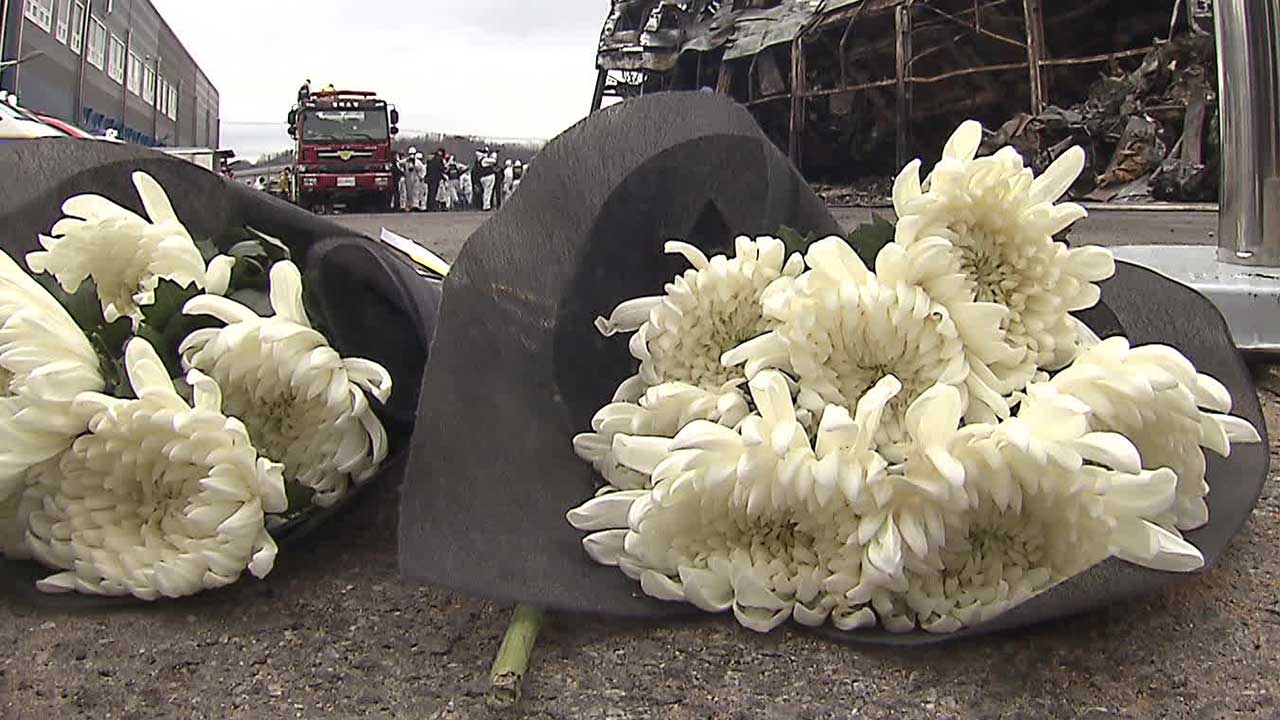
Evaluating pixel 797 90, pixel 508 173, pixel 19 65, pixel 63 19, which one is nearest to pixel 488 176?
pixel 508 173

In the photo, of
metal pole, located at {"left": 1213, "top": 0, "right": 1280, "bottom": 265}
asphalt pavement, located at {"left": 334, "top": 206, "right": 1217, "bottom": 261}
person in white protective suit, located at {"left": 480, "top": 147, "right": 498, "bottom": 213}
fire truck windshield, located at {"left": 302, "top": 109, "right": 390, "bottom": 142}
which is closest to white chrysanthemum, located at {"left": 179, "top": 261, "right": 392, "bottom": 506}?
metal pole, located at {"left": 1213, "top": 0, "right": 1280, "bottom": 265}

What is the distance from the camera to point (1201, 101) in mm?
9180

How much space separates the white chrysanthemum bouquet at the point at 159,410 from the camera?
2.44 feet

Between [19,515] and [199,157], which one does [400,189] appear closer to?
[199,157]

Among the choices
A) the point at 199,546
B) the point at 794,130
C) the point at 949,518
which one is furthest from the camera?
the point at 794,130

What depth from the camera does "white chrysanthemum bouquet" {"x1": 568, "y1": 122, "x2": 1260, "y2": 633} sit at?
63cm

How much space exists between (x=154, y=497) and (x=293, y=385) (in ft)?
0.42

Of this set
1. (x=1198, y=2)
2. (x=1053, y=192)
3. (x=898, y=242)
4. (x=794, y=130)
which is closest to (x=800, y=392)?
(x=898, y=242)

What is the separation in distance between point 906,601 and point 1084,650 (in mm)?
134

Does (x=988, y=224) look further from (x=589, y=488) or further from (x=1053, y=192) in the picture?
(x=589, y=488)

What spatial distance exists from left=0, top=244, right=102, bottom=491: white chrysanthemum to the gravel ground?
6.0 inches

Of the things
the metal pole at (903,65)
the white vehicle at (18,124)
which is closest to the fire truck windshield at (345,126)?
the metal pole at (903,65)

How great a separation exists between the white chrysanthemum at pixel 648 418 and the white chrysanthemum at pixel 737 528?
0.03 metres

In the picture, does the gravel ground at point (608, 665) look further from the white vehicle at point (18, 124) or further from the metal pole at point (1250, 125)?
the white vehicle at point (18, 124)
